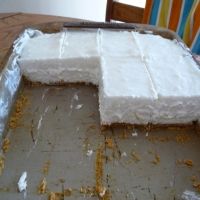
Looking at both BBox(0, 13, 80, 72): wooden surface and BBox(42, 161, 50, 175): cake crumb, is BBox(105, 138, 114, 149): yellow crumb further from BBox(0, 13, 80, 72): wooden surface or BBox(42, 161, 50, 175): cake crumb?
BBox(0, 13, 80, 72): wooden surface

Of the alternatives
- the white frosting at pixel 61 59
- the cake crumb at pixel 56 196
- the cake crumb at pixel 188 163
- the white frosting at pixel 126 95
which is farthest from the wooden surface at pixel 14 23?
the cake crumb at pixel 188 163

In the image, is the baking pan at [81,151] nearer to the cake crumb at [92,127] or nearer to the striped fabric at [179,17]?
the cake crumb at [92,127]

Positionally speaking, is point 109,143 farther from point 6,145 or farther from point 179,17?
point 179,17

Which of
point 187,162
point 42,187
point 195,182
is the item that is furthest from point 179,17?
point 42,187

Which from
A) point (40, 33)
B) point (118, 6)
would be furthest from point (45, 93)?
point (118, 6)

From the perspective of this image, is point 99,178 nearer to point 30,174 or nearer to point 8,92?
point 30,174

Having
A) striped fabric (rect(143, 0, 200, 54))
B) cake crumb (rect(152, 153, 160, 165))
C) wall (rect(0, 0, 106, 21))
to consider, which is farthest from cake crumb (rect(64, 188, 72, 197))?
wall (rect(0, 0, 106, 21))
